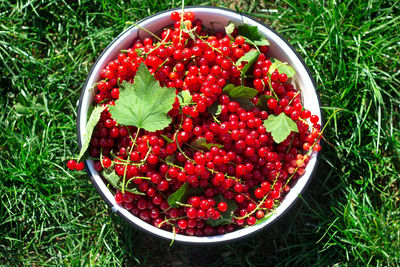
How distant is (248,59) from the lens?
1.47 metres

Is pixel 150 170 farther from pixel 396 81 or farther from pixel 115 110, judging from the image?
pixel 396 81

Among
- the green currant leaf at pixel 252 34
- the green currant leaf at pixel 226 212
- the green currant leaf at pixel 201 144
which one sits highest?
the green currant leaf at pixel 252 34

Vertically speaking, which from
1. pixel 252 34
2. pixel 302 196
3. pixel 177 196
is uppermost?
pixel 252 34

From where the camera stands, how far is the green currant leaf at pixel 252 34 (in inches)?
60.5

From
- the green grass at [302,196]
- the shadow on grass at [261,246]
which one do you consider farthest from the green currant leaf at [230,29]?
the shadow on grass at [261,246]

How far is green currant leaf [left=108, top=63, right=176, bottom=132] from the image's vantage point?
138 cm

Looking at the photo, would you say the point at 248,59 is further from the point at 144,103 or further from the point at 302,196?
the point at 302,196

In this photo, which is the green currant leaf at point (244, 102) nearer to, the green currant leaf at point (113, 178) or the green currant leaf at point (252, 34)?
the green currant leaf at point (252, 34)

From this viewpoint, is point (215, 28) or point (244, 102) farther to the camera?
point (215, 28)

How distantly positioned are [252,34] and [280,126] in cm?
36

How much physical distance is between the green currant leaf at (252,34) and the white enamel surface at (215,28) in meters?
0.03

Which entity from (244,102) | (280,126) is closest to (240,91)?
(244,102)

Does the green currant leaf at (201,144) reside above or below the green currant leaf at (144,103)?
below

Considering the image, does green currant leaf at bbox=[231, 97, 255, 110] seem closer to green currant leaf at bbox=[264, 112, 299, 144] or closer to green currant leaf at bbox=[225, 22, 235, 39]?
green currant leaf at bbox=[264, 112, 299, 144]
